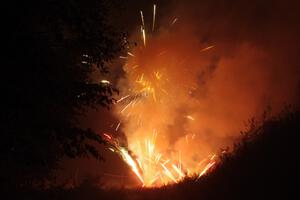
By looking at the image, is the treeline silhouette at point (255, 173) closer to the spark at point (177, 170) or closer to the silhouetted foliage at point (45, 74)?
the silhouetted foliage at point (45, 74)

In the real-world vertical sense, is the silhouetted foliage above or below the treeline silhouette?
above

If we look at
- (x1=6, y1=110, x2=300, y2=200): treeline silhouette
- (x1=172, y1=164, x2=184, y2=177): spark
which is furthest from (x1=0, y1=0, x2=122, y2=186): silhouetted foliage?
(x1=172, y1=164, x2=184, y2=177): spark

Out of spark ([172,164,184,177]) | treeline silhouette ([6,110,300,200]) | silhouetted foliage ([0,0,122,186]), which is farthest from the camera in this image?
spark ([172,164,184,177])

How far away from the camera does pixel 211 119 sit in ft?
73.8

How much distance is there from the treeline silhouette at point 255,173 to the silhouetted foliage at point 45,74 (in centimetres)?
315

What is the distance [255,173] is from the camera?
8883mm

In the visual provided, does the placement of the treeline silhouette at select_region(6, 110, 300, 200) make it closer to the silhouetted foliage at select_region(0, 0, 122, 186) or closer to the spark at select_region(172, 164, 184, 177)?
the silhouetted foliage at select_region(0, 0, 122, 186)

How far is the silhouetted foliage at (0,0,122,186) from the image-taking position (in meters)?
6.64

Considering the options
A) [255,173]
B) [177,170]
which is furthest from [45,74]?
[177,170]

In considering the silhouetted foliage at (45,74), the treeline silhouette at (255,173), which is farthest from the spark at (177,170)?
the silhouetted foliage at (45,74)

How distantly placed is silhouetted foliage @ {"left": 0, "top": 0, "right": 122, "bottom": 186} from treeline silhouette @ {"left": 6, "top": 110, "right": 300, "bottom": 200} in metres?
3.15

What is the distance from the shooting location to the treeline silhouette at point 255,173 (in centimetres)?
812

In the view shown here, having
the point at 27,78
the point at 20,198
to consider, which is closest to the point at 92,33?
the point at 27,78

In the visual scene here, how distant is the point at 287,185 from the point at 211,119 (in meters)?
14.8
